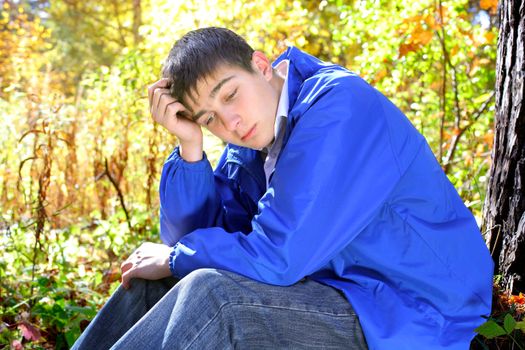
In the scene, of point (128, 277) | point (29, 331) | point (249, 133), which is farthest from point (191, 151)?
point (29, 331)

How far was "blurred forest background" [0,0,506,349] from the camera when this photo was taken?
3.42 m

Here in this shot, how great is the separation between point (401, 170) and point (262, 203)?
1.31 ft

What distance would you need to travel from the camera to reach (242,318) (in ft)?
6.15

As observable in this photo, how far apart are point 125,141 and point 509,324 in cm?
336

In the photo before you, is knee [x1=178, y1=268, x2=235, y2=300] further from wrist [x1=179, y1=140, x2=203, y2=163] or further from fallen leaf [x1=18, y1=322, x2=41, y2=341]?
fallen leaf [x1=18, y1=322, x2=41, y2=341]

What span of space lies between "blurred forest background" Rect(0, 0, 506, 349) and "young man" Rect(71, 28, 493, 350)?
0.96 meters

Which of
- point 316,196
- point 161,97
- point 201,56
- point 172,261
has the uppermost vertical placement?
point 201,56

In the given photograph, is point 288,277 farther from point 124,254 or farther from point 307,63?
point 124,254

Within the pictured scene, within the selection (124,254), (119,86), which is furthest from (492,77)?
(124,254)

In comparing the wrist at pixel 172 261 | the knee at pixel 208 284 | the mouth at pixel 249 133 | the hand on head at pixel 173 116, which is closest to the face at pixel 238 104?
the mouth at pixel 249 133

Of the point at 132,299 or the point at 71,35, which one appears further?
the point at 71,35

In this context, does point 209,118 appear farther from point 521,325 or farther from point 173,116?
point 521,325

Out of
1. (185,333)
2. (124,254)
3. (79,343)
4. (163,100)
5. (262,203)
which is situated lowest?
(124,254)

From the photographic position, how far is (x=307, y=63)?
234 centimetres
